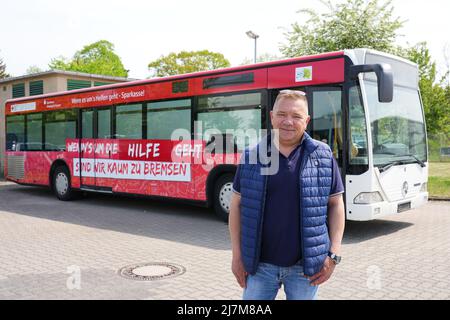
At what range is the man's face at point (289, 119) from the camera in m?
2.77

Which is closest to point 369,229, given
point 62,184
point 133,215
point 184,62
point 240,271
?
point 133,215

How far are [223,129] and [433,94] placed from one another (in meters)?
21.3

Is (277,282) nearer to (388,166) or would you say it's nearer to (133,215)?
(388,166)

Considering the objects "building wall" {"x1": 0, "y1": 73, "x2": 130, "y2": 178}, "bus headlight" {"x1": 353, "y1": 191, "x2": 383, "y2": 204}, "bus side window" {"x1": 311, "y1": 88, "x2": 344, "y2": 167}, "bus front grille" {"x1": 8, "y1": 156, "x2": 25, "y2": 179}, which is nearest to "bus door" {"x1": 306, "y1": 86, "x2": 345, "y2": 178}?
"bus side window" {"x1": 311, "y1": 88, "x2": 344, "y2": 167}

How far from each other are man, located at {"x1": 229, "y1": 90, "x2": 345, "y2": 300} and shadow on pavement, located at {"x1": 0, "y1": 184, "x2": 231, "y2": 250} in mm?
4419

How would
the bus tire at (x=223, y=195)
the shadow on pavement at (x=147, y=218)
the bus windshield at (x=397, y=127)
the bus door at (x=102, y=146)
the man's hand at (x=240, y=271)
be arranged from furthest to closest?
the bus door at (x=102, y=146) < the bus tire at (x=223, y=195) < the shadow on pavement at (x=147, y=218) < the bus windshield at (x=397, y=127) < the man's hand at (x=240, y=271)

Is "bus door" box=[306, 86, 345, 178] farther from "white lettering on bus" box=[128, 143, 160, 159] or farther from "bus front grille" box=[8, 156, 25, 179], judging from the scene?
"bus front grille" box=[8, 156, 25, 179]

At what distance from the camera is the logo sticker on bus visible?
8000 mm

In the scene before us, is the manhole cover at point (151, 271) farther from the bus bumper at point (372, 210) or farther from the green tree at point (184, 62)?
the green tree at point (184, 62)

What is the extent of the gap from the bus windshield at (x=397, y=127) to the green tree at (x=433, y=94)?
17.2 m

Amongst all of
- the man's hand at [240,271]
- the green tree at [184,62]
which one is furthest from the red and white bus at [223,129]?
the green tree at [184,62]

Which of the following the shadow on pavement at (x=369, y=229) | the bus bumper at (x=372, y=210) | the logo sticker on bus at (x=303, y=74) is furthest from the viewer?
the logo sticker on bus at (x=303, y=74)
